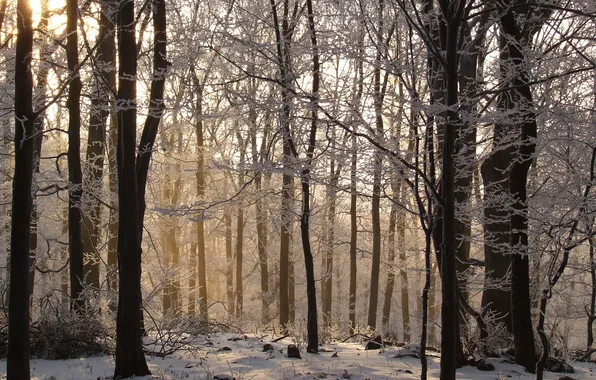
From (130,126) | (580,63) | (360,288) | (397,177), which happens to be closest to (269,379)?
(397,177)

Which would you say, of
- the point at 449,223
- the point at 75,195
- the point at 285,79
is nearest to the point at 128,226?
the point at 285,79

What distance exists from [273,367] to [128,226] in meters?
2.32

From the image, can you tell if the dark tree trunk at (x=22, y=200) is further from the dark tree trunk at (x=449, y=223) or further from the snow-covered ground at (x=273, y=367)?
the dark tree trunk at (x=449, y=223)

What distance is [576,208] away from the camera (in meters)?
5.73

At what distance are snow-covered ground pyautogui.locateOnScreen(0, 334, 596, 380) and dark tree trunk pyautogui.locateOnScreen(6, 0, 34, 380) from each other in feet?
3.48

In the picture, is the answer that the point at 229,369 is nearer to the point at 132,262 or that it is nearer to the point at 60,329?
the point at 132,262

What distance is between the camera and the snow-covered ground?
18.6 ft

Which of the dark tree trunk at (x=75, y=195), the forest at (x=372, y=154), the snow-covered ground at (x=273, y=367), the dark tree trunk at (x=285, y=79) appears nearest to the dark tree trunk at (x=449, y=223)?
the forest at (x=372, y=154)

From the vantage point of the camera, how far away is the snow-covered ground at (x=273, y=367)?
5.68 metres

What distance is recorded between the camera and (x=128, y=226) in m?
5.57

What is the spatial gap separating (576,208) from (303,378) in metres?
3.47

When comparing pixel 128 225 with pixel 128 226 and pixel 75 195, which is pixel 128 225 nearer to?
pixel 128 226

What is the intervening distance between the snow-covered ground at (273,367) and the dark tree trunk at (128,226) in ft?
1.15

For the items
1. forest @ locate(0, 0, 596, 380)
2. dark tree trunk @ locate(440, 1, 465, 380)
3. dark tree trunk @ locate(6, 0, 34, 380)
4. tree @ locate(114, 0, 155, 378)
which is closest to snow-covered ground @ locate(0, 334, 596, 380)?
forest @ locate(0, 0, 596, 380)
